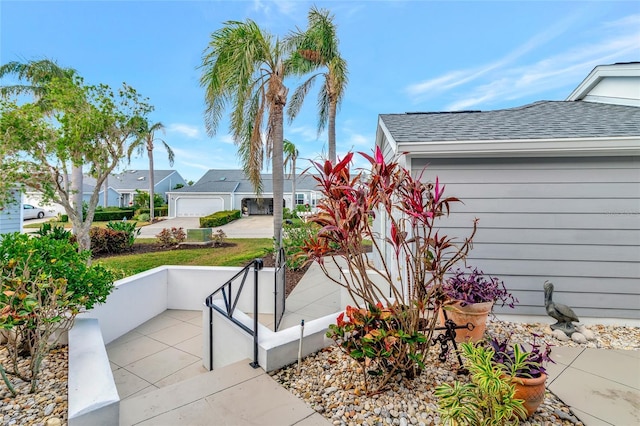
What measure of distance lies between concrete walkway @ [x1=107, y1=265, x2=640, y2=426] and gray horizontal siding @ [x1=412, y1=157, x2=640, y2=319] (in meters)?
1.02

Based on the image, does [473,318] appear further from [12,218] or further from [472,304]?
[12,218]

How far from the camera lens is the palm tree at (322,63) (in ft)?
27.4

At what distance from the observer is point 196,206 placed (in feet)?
89.6

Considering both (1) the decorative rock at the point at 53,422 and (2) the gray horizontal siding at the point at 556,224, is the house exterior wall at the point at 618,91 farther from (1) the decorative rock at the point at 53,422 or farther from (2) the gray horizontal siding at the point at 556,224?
(1) the decorative rock at the point at 53,422

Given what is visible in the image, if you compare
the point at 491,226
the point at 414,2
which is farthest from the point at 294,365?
the point at 414,2

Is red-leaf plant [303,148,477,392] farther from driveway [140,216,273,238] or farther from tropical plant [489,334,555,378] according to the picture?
driveway [140,216,273,238]

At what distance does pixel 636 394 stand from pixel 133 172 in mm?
43667

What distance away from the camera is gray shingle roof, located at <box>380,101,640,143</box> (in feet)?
14.1

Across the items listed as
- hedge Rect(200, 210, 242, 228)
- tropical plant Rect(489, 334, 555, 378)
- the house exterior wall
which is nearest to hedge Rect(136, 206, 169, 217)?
hedge Rect(200, 210, 242, 228)

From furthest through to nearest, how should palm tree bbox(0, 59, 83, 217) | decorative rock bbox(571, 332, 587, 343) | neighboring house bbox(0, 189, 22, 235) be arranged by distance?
palm tree bbox(0, 59, 83, 217) → neighboring house bbox(0, 189, 22, 235) → decorative rock bbox(571, 332, 587, 343)

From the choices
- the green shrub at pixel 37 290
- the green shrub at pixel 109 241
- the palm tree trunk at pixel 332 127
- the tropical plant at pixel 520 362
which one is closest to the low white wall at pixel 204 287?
the green shrub at pixel 37 290

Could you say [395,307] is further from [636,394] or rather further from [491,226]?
[491,226]

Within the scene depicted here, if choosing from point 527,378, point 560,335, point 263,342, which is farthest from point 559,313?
point 263,342

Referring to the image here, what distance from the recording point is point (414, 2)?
7.00 metres
